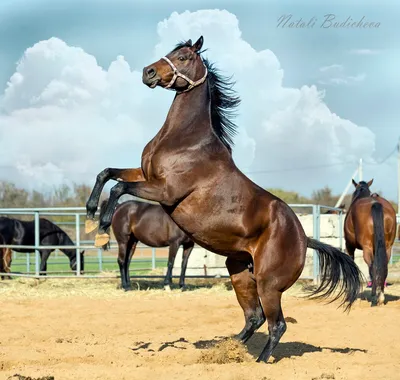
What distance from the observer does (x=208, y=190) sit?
17.3 ft

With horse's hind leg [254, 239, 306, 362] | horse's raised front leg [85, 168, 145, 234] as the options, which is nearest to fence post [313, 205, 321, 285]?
horse's hind leg [254, 239, 306, 362]

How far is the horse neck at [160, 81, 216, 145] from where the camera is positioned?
17.9 ft

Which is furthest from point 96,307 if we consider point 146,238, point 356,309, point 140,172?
point 140,172

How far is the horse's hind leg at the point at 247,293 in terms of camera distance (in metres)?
5.94

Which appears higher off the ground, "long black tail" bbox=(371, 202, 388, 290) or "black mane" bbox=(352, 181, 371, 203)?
"black mane" bbox=(352, 181, 371, 203)

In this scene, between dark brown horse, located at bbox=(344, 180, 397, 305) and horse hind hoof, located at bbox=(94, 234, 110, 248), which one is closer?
horse hind hoof, located at bbox=(94, 234, 110, 248)

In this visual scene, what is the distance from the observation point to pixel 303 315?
8.84 metres

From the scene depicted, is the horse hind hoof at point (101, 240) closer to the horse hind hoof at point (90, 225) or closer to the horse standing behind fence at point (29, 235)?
the horse hind hoof at point (90, 225)

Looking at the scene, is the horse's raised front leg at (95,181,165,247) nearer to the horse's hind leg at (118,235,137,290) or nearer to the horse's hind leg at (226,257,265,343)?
the horse's hind leg at (226,257,265,343)

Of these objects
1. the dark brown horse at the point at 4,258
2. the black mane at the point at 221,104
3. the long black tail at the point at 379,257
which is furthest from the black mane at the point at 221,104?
the dark brown horse at the point at 4,258

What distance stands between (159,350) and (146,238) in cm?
683

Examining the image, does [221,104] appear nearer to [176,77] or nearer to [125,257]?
[176,77]

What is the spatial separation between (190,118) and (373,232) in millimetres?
6113

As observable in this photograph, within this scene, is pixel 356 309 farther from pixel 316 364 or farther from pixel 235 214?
pixel 235 214
